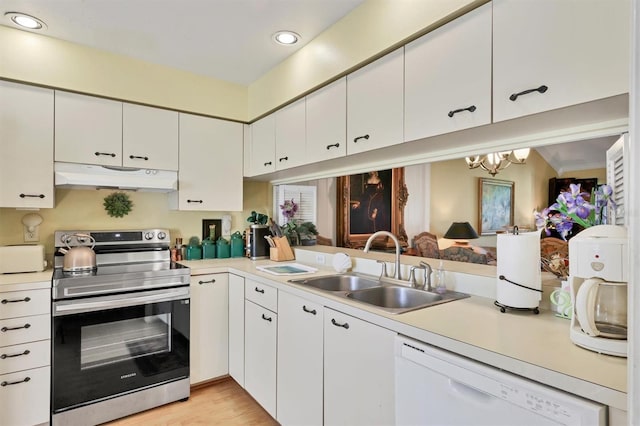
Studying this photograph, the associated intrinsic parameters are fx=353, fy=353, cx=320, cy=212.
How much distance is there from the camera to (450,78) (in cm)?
146

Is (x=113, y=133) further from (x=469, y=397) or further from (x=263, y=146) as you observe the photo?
(x=469, y=397)

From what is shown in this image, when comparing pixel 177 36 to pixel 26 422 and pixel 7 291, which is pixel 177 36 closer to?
pixel 7 291

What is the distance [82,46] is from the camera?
2340mm

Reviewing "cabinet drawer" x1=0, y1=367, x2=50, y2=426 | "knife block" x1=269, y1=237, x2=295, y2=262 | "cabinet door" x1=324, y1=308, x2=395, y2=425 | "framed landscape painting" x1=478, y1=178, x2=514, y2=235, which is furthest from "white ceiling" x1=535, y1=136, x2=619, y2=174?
"cabinet drawer" x1=0, y1=367, x2=50, y2=426

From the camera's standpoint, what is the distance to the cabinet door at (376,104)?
1698 mm

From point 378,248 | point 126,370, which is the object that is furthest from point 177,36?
point 126,370

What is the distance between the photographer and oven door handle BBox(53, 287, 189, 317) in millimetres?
2035

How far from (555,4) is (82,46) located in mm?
2661

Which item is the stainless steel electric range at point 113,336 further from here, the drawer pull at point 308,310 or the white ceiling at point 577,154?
the white ceiling at point 577,154

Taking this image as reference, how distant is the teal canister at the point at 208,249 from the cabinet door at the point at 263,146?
68 cm

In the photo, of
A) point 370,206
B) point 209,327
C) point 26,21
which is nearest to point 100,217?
point 209,327

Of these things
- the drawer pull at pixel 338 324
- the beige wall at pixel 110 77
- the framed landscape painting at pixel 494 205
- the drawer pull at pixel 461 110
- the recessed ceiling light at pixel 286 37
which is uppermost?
the recessed ceiling light at pixel 286 37

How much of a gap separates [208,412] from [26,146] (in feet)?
6.65

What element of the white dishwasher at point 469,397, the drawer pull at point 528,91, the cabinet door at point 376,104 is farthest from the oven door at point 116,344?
the drawer pull at point 528,91
